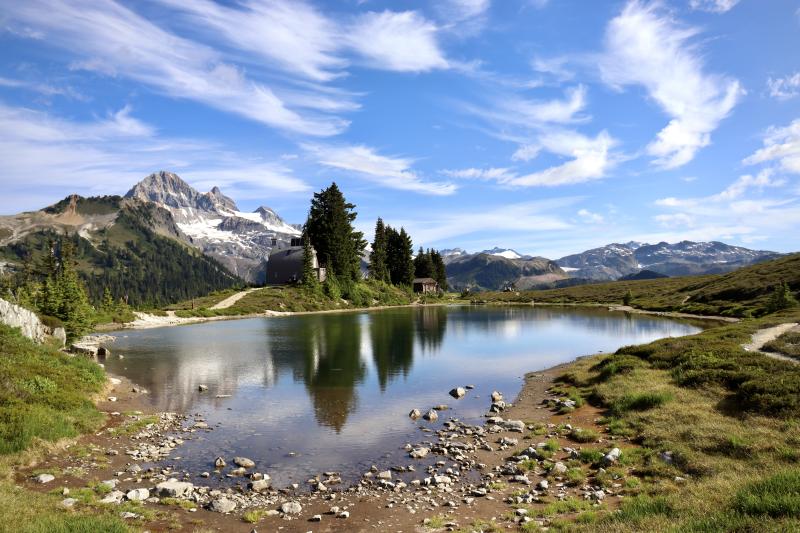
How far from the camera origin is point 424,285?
181m

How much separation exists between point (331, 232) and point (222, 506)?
389ft

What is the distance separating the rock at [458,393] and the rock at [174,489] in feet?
65.3

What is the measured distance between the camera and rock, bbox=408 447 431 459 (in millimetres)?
20866

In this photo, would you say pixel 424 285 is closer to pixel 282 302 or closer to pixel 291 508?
pixel 282 302

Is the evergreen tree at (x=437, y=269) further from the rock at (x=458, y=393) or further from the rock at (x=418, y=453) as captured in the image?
the rock at (x=418, y=453)

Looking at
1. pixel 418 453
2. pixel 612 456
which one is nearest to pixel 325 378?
pixel 418 453

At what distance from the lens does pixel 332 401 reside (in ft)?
103

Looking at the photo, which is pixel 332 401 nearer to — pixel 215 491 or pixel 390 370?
pixel 390 370

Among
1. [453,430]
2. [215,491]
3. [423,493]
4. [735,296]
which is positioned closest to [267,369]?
[453,430]

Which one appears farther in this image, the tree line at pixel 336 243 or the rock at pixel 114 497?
the tree line at pixel 336 243

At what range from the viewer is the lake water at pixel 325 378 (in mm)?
22234

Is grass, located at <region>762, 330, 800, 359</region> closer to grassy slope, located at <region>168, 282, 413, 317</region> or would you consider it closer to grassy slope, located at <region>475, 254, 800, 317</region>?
grassy slope, located at <region>475, 254, 800, 317</region>

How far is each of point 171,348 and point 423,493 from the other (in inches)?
1899

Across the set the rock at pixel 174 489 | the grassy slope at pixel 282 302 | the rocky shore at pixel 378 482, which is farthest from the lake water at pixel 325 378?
the grassy slope at pixel 282 302
